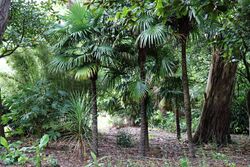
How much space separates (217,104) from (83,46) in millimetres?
4223

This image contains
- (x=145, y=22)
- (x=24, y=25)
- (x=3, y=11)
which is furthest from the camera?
(x=24, y=25)

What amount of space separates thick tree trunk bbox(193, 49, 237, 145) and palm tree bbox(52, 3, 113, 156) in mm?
3286

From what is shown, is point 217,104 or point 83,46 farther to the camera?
Result: point 217,104

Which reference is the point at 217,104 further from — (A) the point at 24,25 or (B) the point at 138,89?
(A) the point at 24,25

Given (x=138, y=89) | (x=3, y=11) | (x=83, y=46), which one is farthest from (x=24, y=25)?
(x=3, y=11)

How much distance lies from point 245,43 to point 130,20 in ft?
5.98

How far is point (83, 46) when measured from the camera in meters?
6.09

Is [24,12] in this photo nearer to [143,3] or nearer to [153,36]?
[153,36]

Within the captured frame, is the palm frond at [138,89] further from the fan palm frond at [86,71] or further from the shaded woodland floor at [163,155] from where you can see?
the shaded woodland floor at [163,155]

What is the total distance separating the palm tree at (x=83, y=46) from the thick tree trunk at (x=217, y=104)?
3286 millimetres

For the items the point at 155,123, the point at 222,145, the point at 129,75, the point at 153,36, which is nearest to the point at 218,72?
the point at 222,145

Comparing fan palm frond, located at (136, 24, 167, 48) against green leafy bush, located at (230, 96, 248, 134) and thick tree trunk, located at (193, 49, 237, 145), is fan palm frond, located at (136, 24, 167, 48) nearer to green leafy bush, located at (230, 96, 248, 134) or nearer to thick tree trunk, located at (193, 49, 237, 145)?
thick tree trunk, located at (193, 49, 237, 145)

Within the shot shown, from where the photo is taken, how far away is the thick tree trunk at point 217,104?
25.5ft

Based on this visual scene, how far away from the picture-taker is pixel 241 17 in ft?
11.4
